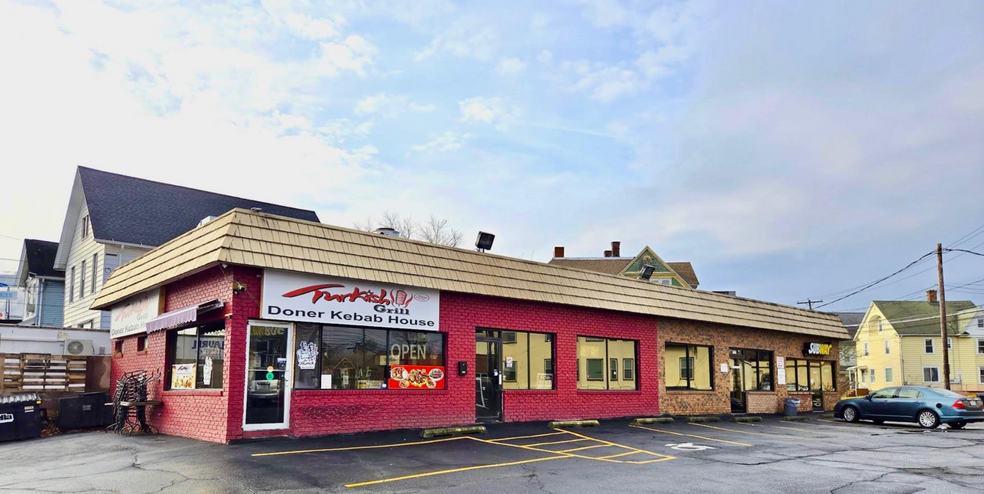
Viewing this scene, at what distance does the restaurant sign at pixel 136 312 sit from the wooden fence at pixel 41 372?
1.29 m

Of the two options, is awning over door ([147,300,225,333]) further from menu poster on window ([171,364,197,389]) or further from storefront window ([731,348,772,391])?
storefront window ([731,348,772,391])

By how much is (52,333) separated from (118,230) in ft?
24.0

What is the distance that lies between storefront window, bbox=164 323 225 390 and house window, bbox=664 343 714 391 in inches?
561

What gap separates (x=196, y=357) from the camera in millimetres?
15602

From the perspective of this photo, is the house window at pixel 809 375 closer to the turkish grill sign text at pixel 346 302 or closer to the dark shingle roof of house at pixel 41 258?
the turkish grill sign text at pixel 346 302

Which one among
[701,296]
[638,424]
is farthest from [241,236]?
[701,296]

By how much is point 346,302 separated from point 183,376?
12.9 feet

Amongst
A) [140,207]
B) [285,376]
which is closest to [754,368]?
[285,376]

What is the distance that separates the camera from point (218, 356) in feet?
49.0

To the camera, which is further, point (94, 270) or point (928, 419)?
point (94, 270)

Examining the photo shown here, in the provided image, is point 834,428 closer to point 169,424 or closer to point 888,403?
point 888,403

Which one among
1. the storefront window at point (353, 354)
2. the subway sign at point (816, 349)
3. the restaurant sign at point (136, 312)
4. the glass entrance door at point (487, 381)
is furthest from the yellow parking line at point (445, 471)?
the subway sign at point (816, 349)

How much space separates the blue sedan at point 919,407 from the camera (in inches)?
883

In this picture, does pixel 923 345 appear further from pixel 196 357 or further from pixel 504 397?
pixel 196 357
